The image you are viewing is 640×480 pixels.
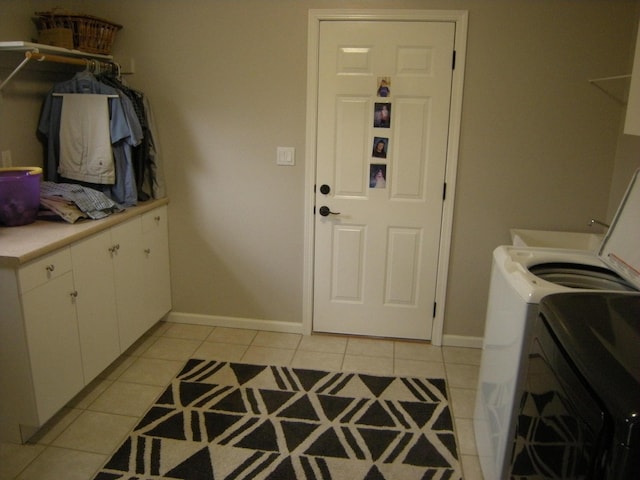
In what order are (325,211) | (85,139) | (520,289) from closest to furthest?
1. (520,289)
2. (85,139)
3. (325,211)

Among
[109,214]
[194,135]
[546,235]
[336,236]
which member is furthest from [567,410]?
[194,135]

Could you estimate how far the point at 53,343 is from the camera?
7.48 feet

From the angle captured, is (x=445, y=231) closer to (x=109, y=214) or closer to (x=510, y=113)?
(x=510, y=113)

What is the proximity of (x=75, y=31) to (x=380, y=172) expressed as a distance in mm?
1928

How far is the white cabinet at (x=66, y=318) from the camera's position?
212 cm

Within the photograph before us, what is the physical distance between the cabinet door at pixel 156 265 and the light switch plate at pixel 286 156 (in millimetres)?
853

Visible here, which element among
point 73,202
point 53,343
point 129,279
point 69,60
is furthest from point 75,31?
point 53,343

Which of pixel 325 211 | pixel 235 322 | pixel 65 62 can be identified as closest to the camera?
pixel 65 62

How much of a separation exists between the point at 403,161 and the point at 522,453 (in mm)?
1864

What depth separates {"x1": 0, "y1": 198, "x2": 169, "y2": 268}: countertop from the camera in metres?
2.04

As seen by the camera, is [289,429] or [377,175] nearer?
[289,429]

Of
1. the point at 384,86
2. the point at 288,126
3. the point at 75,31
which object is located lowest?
the point at 288,126

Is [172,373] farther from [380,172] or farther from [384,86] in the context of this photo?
[384,86]

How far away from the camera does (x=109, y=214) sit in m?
2.75
